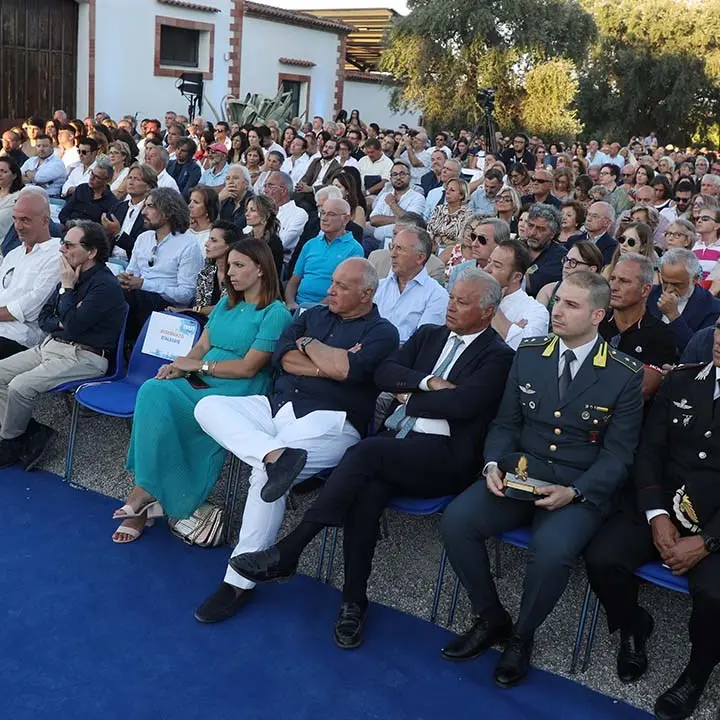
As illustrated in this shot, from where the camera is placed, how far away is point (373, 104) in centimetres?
2889

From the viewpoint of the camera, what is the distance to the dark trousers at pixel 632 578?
9.46 ft

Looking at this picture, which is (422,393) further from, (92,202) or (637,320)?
(92,202)

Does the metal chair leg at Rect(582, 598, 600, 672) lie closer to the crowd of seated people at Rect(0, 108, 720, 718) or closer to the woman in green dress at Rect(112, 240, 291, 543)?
the crowd of seated people at Rect(0, 108, 720, 718)

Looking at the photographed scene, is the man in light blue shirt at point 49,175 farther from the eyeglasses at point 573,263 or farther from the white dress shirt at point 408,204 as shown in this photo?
the eyeglasses at point 573,263

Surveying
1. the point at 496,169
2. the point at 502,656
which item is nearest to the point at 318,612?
the point at 502,656

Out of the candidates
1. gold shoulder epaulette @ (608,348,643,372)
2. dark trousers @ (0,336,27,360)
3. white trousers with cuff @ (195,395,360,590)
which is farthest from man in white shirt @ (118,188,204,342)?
gold shoulder epaulette @ (608,348,643,372)

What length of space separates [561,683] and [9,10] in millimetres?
19417

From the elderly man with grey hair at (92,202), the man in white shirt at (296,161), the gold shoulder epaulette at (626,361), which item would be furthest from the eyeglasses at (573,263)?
the man in white shirt at (296,161)

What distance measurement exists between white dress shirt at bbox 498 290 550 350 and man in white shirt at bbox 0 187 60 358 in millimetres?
2519

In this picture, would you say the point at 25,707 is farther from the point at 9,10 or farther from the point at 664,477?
the point at 9,10

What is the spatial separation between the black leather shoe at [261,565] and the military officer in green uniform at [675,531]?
1.14 meters

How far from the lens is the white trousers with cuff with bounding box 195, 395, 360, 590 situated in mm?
3486

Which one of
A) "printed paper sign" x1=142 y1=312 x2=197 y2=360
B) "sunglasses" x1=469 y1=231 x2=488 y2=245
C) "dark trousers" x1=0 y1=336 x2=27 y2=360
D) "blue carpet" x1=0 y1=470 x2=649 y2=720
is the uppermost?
"sunglasses" x1=469 y1=231 x2=488 y2=245

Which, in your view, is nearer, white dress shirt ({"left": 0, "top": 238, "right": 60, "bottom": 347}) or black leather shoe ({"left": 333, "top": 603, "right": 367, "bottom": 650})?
black leather shoe ({"left": 333, "top": 603, "right": 367, "bottom": 650})
